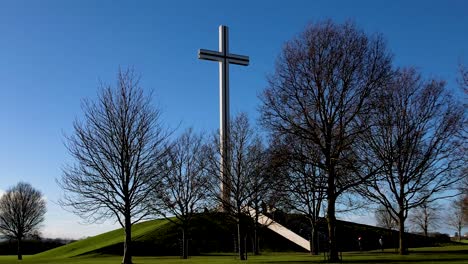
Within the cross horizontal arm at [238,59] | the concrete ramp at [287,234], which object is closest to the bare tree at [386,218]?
the concrete ramp at [287,234]

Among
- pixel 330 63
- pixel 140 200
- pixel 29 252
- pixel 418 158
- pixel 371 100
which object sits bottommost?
pixel 29 252

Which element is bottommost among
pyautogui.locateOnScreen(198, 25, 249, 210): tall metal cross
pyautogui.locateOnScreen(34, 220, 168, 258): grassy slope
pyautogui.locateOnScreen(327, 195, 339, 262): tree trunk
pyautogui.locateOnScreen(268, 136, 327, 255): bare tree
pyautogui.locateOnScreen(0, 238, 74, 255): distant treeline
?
pyautogui.locateOnScreen(0, 238, 74, 255): distant treeline

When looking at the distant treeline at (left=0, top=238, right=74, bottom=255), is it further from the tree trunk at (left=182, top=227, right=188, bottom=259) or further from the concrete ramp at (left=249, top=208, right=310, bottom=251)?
the tree trunk at (left=182, top=227, right=188, bottom=259)

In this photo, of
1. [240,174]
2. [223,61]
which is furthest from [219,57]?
[240,174]

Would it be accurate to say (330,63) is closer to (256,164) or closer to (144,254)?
(256,164)

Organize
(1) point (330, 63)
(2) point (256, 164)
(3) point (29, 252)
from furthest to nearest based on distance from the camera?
(3) point (29, 252), (2) point (256, 164), (1) point (330, 63)

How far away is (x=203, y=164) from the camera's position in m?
42.8

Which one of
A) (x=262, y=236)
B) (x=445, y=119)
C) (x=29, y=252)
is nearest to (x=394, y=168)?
(x=445, y=119)

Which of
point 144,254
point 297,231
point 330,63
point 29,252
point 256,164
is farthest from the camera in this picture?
point 29,252

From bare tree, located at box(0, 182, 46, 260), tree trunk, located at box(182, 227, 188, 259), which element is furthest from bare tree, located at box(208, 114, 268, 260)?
bare tree, located at box(0, 182, 46, 260)

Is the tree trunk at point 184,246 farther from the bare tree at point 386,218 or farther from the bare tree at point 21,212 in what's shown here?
the bare tree at point 21,212

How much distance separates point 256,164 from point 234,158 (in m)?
2.01

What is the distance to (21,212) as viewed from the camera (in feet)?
241

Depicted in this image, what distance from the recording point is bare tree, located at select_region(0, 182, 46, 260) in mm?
72500
